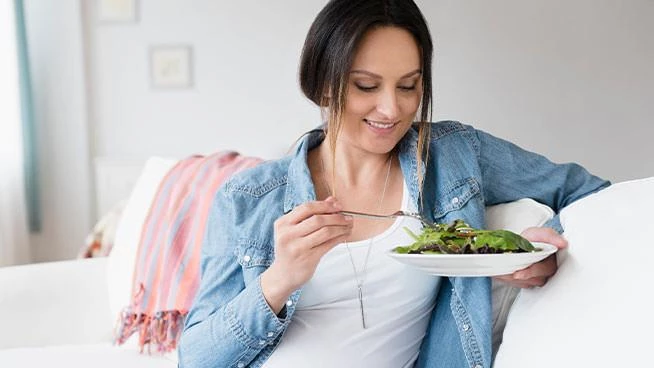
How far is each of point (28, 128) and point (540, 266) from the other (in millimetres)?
2782

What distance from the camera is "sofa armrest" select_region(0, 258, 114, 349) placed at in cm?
179

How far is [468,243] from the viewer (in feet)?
3.06

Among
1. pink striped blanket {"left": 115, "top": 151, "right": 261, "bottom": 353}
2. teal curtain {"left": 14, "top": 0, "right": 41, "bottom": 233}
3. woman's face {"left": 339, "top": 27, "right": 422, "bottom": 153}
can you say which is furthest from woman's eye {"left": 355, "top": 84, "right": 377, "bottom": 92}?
teal curtain {"left": 14, "top": 0, "right": 41, "bottom": 233}

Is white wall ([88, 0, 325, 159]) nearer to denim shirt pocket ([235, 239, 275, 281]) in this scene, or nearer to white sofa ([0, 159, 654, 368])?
white sofa ([0, 159, 654, 368])

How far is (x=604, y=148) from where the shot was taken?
3.43 metres

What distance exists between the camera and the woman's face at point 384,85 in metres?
1.16

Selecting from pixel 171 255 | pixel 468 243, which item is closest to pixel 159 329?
pixel 171 255

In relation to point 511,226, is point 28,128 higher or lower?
lower

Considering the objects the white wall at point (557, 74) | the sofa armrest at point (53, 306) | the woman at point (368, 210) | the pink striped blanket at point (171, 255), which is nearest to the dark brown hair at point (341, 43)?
the woman at point (368, 210)

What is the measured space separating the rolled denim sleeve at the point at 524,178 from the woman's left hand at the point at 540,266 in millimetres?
185

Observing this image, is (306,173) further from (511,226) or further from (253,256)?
(511,226)

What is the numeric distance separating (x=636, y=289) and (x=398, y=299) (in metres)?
0.41

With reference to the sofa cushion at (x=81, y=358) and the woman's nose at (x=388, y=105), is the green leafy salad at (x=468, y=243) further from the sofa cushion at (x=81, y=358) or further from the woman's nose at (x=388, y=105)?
the sofa cushion at (x=81, y=358)

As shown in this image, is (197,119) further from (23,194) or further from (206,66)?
(23,194)
